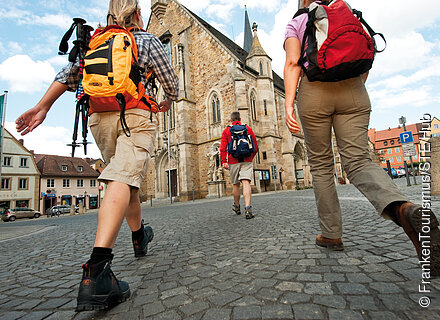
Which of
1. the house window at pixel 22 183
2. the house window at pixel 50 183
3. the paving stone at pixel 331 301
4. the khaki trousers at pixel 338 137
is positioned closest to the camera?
the paving stone at pixel 331 301

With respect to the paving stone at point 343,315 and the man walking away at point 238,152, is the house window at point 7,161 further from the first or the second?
the paving stone at point 343,315

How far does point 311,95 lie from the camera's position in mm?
1877

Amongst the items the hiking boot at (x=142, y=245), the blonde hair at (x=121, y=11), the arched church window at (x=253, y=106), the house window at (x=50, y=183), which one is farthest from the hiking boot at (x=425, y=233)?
the house window at (x=50, y=183)

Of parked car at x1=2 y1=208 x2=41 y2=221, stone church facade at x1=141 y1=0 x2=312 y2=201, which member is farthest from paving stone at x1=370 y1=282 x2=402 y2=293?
parked car at x1=2 y1=208 x2=41 y2=221

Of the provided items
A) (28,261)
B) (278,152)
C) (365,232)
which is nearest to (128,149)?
(28,261)

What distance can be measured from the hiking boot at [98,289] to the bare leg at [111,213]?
0.12 meters

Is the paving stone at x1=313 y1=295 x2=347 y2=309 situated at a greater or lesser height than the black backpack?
lesser

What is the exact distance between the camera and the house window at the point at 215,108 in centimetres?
1887

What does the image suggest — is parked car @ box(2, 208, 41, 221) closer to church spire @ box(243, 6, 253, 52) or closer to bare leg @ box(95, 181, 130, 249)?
bare leg @ box(95, 181, 130, 249)

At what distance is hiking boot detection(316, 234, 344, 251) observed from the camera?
1.99 m

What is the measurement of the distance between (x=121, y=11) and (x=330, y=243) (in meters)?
2.49

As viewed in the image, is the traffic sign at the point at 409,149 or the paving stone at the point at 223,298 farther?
the traffic sign at the point at 409,149

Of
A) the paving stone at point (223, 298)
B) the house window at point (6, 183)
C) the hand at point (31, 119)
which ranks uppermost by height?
the house window at point (6, 183)

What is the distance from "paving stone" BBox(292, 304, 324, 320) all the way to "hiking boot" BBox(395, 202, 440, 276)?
59cm
